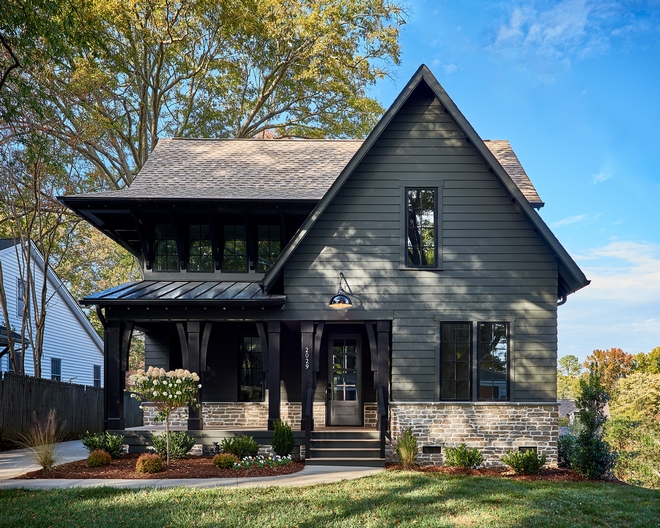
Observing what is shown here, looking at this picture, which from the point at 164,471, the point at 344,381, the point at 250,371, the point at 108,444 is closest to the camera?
the point at 164,471

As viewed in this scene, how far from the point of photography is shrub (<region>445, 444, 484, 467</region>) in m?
11.9

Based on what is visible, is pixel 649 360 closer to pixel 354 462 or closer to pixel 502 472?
pixel 502 472

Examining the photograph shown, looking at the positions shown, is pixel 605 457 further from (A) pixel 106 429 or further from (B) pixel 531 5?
(B) pixel 531 5

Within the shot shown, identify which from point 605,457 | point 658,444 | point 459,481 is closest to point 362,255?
point 459,481

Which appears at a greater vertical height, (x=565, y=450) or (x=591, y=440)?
(x=591, y=440)

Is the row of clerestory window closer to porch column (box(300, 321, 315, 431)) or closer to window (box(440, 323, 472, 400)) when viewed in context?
porch column (box(300, 321, 315, 431))

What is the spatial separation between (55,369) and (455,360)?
1931cm

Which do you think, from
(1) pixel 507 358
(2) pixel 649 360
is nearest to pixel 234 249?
(1) pixel 507 358

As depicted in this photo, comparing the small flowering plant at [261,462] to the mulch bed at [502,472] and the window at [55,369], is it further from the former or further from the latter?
the window at [55,369]

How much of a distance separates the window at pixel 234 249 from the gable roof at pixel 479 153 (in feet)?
9.24

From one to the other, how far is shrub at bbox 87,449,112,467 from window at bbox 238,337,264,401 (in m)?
4.00

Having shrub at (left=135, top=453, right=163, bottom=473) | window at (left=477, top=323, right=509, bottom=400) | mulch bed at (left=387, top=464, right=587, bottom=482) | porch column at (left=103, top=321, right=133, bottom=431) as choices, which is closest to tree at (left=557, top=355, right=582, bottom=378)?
window at (left=477, top=323, right=509, bottom=400)

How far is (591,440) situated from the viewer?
38.2 ft

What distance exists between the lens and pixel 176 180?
15.6 m
